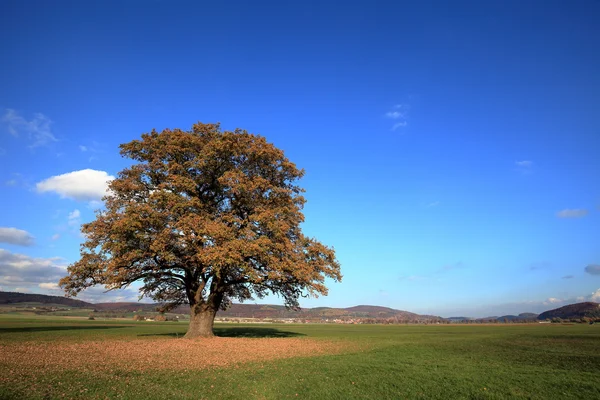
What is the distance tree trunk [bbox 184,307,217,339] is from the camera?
28.8 m

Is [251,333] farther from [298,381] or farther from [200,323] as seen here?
[298,381]

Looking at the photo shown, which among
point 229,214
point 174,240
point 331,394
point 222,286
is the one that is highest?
point 229,214

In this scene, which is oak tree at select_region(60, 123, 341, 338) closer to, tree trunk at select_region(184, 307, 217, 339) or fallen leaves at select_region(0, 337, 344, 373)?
tree trunk at select_region(184, 307, 217, 339)

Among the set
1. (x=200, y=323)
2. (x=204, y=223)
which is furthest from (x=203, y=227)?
(x=200, y=323)

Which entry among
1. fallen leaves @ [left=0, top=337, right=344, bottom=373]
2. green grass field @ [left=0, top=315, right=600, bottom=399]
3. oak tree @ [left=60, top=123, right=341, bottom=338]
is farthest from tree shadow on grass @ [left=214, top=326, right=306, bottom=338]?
green grass field @ [left=0, top=315, right=600, bottom=399]

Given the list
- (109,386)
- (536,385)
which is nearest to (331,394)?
(109,386)

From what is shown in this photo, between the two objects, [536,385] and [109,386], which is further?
[536,385]

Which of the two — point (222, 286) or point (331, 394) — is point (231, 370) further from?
point (222, 286)

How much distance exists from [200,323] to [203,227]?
9.02 metres

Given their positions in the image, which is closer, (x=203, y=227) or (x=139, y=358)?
(x=139, y=358)

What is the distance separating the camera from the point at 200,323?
28891 millimetres

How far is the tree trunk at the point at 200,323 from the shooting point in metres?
28.8

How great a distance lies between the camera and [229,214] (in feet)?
89.9

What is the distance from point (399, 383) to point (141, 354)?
44.5 feet
